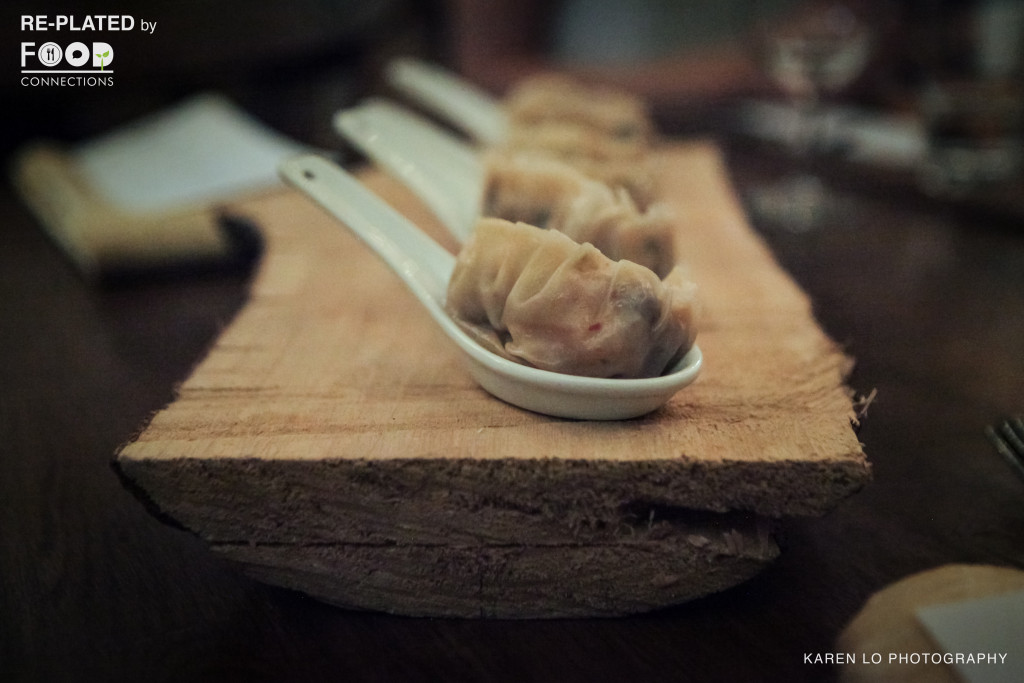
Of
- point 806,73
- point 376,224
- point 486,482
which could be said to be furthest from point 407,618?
point 806,73

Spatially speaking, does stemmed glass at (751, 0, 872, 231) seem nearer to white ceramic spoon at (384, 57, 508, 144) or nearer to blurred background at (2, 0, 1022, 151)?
blurred background at (2, 0, 1022, 151)

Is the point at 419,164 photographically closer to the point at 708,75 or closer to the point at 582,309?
the point at 582,309

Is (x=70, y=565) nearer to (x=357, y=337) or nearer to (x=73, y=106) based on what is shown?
(x=357, y=337)

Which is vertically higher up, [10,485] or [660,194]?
[660,194]

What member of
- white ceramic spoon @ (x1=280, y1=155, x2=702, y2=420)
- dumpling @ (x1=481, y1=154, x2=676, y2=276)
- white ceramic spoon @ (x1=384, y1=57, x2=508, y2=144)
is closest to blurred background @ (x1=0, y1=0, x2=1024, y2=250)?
white ceramic spoon @ (x1=384, y1=57, x2=508, y2=144)

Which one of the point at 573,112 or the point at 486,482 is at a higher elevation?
the point at 573,112

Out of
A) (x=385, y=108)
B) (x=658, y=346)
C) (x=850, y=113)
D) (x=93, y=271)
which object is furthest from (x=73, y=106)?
(x=850, y=113)
